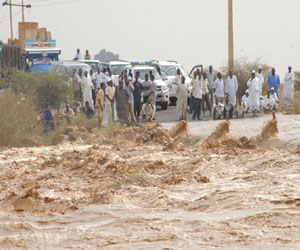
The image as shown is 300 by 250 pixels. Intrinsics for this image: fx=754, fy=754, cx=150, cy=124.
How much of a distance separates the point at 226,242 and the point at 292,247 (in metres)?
0.74

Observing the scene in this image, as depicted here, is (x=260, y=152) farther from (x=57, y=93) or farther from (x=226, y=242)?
(x=57, y=93)

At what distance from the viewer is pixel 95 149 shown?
680 inches

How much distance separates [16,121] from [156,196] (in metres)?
8.09

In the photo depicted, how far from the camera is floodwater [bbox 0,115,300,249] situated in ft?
28.2

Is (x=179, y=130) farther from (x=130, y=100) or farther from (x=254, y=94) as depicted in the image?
(x=254, y=94)

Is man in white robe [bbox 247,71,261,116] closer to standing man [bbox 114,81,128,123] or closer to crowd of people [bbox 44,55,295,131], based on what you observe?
crowd of people [bbox 44,55,295,131]

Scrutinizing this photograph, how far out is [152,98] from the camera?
73.7ft

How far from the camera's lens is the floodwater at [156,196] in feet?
28.2

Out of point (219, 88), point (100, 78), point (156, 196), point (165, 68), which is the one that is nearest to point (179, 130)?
point (219, 88)

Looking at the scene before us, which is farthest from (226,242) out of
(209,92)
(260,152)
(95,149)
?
(209,92)

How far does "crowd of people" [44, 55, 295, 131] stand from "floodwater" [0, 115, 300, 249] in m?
3.64

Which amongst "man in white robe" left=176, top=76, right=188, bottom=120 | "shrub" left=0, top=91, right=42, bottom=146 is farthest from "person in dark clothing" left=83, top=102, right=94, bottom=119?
"shrub" left=0, top=91, right=42, bottom=146

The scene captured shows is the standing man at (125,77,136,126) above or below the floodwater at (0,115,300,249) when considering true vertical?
above

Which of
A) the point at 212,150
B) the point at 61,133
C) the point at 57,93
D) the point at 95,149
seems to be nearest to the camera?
the point at 212,150
